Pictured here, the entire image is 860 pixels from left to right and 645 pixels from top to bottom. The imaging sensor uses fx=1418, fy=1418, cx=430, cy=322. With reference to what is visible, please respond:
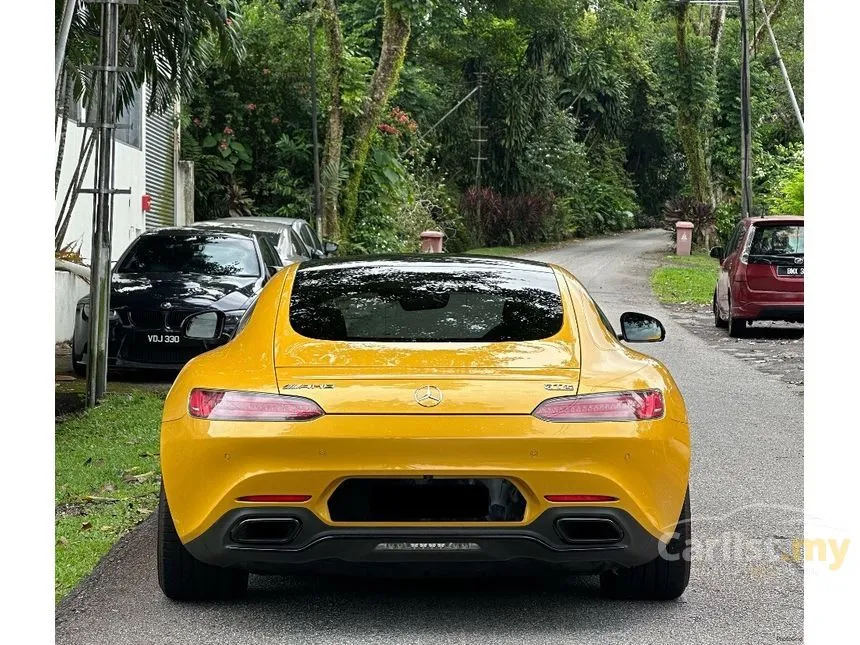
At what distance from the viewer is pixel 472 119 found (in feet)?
172

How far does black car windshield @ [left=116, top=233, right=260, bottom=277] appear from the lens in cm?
1487

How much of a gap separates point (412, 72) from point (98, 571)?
41.6m

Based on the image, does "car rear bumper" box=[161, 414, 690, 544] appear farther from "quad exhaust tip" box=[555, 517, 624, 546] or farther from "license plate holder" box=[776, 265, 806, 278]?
"license plate holder" box=[776, 265, 806, 278]

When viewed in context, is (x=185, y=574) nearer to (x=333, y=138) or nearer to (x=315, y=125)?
(x=315, y=125)

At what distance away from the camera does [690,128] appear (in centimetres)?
4550

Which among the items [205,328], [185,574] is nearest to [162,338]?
[205,328]

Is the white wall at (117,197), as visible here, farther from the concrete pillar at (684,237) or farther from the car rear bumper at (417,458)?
the concrete pillar at (684,237)

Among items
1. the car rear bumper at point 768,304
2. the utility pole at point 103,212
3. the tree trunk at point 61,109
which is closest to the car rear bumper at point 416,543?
the utility pole at point 103,212

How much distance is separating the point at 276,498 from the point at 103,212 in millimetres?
8169

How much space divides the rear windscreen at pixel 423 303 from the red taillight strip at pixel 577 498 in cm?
82

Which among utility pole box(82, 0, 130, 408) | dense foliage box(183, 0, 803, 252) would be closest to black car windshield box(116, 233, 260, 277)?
utility pole box(82, 0, 130, 408)
